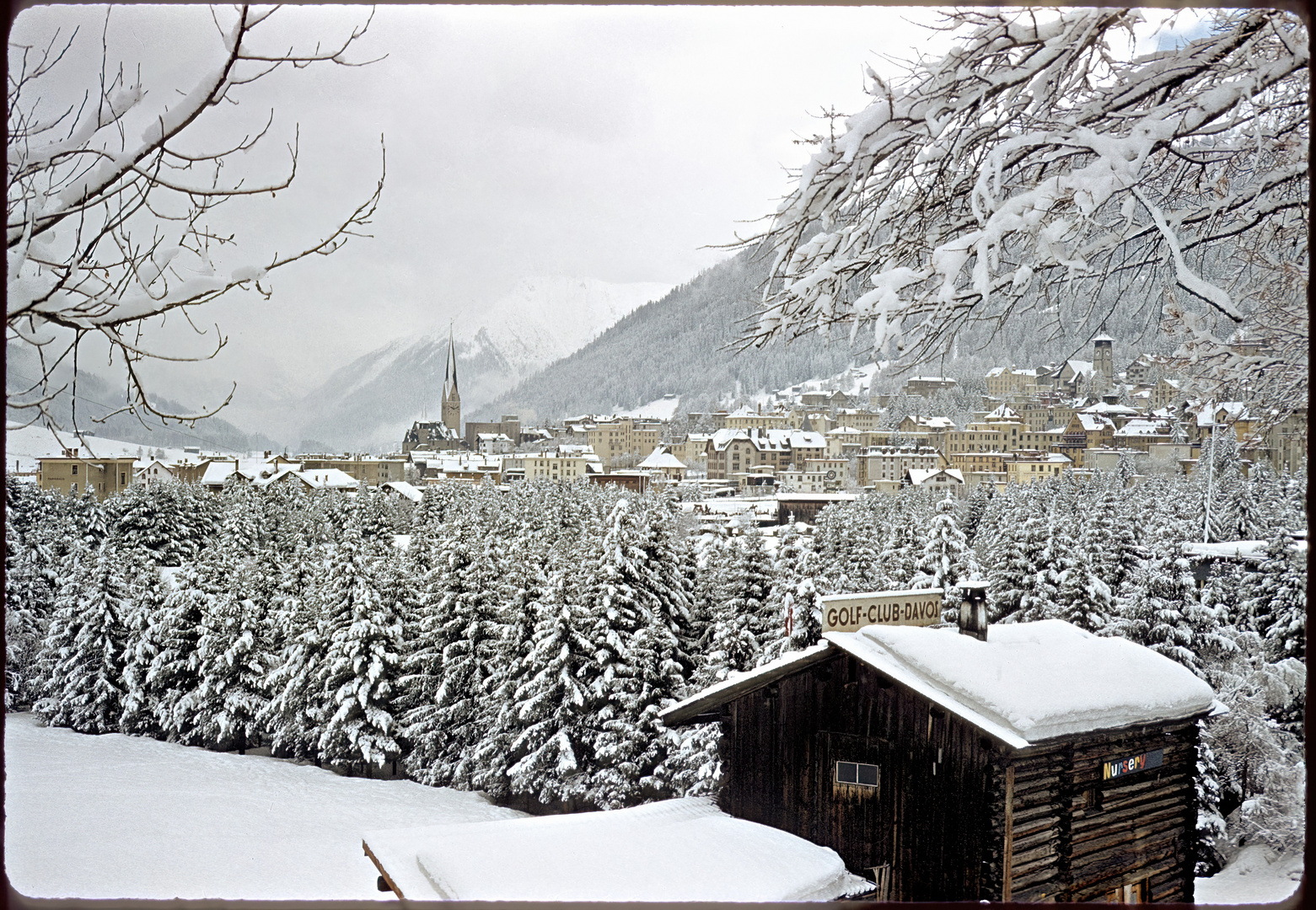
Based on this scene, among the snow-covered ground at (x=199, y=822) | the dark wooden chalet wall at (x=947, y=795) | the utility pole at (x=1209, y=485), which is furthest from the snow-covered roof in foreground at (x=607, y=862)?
the utility pole at (x=1209, y=485)

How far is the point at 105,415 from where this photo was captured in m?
2.64

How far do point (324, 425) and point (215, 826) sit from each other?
14.8 feet

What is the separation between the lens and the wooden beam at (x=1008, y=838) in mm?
4730

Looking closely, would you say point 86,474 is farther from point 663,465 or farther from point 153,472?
point 663,465

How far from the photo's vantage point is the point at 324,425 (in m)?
8.86

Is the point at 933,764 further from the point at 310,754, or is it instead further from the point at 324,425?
the point at 310,754

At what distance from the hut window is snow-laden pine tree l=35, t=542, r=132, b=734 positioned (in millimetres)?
13628

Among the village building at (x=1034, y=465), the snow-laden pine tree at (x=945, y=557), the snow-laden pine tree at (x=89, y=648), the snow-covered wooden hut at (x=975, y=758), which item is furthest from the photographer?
the village building at (x=1034, y=465)

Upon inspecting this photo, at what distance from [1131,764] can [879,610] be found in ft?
5.76

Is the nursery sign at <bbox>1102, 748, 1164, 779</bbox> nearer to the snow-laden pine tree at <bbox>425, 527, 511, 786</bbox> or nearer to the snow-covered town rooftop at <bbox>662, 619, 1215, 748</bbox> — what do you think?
the snow-covered town rooftop at <bbox>662, 619, 1215, 748</bbox>

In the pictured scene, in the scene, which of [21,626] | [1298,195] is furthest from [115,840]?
[21,626]

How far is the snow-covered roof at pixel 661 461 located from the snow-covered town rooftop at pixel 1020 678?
9.41 meters

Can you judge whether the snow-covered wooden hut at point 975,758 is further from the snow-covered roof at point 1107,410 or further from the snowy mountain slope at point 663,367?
the snow-covered roof at point 1107,410

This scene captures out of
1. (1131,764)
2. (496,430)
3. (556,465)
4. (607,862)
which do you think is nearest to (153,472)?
(496,430)
